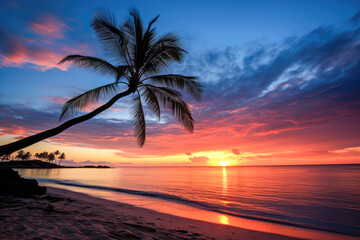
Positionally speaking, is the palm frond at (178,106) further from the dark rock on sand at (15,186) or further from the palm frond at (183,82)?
the dark rock on sand at (15,186)

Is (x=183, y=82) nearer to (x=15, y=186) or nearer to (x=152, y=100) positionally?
(x=152, y=100)

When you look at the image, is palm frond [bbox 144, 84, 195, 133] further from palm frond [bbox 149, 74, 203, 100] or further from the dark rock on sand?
the dark rock on sand

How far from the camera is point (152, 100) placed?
916cm

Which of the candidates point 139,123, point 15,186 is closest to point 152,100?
point 139,123

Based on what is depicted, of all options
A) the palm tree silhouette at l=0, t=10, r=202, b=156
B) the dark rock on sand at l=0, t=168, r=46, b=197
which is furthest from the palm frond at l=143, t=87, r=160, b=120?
the dark rock on sand at l=0, t=168, r=46, b=197

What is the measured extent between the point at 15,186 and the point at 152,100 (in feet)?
25.0

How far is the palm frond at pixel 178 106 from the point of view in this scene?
898cm

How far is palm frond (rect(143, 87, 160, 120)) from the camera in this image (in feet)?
29.3

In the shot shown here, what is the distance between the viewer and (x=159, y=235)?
4.29 meters

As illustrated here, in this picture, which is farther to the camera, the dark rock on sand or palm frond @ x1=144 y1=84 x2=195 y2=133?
palm frond @ x1=144 y1=84 x2=195 y2=133

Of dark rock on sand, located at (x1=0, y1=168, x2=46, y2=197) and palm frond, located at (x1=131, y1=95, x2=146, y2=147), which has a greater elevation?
palm frond, located at (x1=131, y1=95, x2=146, y2=147)

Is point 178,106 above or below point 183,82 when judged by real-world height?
below

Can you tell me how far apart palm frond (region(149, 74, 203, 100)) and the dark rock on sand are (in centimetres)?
813

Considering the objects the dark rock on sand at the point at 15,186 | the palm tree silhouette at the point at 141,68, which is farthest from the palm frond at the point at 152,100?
the dark rock on sand at the point at 15,186
